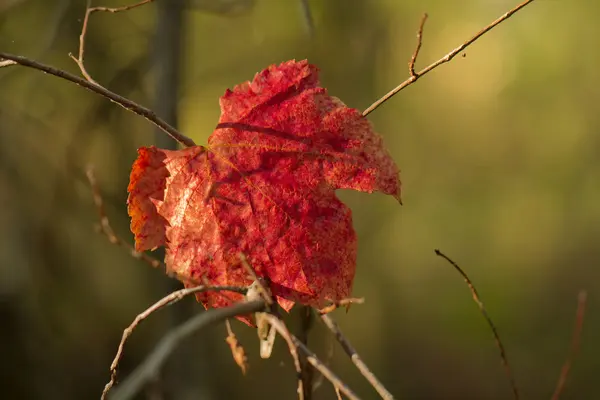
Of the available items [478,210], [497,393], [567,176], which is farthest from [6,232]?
[567,176]

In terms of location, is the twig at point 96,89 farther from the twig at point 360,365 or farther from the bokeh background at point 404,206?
the bokeh background at point 404,206

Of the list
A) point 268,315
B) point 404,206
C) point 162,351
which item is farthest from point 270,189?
point 404,206

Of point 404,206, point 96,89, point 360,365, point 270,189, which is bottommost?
point 404,206

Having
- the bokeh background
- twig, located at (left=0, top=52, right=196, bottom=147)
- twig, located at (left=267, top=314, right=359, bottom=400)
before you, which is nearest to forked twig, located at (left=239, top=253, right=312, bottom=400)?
twig, located at (left=267, top=314, right=359, bottom=400)

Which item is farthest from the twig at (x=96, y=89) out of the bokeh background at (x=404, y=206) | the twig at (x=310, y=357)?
the bokeh background at (x=404, y=206)

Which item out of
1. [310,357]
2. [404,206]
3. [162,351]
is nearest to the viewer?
[162,351]

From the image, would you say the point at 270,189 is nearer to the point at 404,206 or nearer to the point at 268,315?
the point at 268,315
